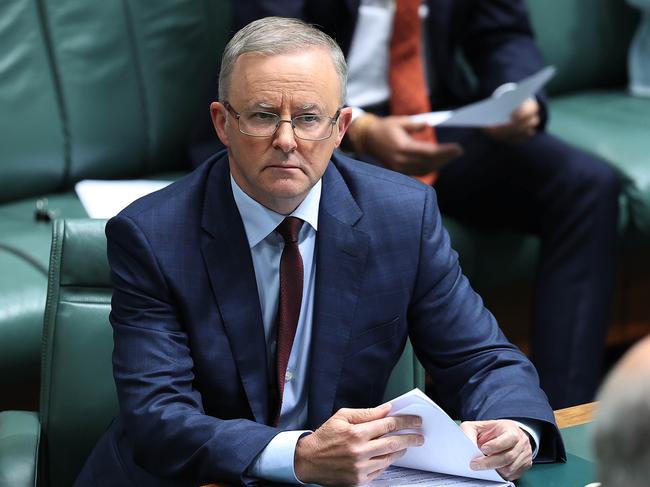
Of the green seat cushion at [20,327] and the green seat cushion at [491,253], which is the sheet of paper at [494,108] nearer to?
the green seat cushion at [491,253]

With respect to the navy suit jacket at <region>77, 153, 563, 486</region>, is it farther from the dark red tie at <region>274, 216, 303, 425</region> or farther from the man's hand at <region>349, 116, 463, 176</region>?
the man's hand at <region>349, 116, 463, 176</region>

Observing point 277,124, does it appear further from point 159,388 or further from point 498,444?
point 498,444

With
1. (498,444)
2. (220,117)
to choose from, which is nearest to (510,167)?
(220,117)

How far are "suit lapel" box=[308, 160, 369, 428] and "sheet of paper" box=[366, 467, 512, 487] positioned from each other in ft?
1.01

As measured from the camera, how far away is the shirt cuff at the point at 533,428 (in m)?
1.64

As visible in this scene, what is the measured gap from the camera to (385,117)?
306 cm

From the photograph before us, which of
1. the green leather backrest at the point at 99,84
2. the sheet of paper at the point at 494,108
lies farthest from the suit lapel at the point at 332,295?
the green leather backrest at the point at 99,84

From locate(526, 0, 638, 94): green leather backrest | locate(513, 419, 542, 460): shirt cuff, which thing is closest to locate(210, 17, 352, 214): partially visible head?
locate(513, 419, 542, 460): shirt cuff

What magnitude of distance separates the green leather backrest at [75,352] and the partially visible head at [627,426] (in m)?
1.22

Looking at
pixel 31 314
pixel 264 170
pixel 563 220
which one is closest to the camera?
pixel 264 170

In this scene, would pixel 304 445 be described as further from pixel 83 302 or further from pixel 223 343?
pixel 83 302

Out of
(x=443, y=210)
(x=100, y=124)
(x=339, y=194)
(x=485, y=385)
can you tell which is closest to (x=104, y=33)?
(x=100, y=124)

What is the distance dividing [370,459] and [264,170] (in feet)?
1.56

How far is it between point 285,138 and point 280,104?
0.05 m
